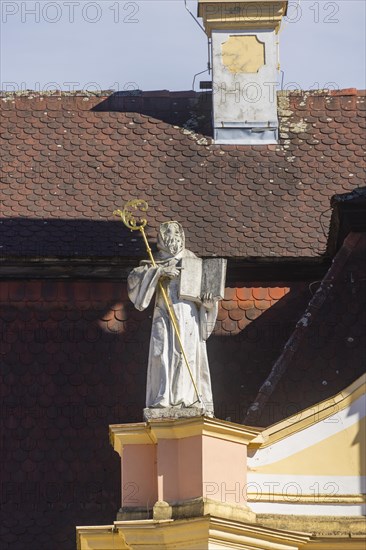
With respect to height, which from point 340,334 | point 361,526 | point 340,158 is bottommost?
point 361,526

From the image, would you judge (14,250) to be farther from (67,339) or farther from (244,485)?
(244,485)

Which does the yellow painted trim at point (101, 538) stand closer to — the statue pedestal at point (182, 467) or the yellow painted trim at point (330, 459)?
the statue pedestal at point (182, 467)

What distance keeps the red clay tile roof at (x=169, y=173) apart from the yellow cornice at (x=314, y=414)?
11.2ft

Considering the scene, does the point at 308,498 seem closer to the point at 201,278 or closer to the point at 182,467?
the point at 182,467

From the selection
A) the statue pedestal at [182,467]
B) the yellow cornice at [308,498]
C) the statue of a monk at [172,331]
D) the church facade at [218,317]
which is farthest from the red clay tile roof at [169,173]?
the yellow cornice at [308,498]

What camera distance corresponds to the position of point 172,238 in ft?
70.5

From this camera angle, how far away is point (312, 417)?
20.9 metres

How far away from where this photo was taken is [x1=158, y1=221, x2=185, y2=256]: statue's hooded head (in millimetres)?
21484

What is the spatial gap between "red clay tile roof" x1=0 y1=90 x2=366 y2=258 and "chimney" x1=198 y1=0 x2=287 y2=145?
0.16 meters

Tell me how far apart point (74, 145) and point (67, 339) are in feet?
9.67

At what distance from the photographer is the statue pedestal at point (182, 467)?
20297 mm

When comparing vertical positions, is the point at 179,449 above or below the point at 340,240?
below

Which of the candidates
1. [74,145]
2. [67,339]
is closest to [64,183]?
[74,145]

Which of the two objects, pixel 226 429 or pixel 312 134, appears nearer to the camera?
pixel 226 429
